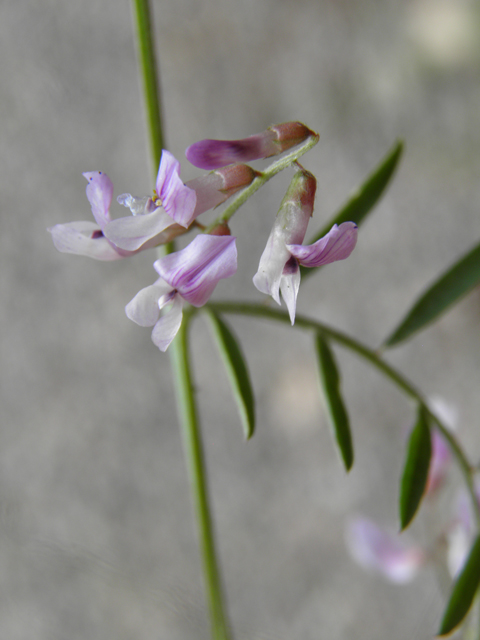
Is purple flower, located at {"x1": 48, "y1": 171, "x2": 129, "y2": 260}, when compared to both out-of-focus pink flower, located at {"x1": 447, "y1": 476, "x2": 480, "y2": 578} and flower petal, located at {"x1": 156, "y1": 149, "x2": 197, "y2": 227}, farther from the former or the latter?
out-of-focus pink flower, located at {"x1": 447, "y1": 476, "x2": 480, "y2": 578}

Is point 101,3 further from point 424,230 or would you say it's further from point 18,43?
point 424,230

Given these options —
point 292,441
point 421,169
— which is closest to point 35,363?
point 292,441

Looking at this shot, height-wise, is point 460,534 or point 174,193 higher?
point 174,193

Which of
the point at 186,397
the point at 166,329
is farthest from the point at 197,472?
the point at 166,329

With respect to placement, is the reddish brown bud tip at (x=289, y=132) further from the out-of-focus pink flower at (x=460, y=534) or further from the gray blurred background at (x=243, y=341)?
the gray blurred background at (x=243, y=341)

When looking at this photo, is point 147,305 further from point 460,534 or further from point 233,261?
point 460,534

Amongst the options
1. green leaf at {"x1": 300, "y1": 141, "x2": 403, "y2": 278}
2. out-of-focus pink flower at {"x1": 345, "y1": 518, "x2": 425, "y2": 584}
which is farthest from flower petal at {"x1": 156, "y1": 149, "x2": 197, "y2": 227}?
out-of-focus pink flower at {"x1": 345, "y1": 518, "x2": 425, "y2": 584}

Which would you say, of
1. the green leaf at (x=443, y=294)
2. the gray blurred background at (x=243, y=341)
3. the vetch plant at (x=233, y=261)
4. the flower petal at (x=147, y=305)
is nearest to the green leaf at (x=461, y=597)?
the vetch plant at (x=233, y=261)
